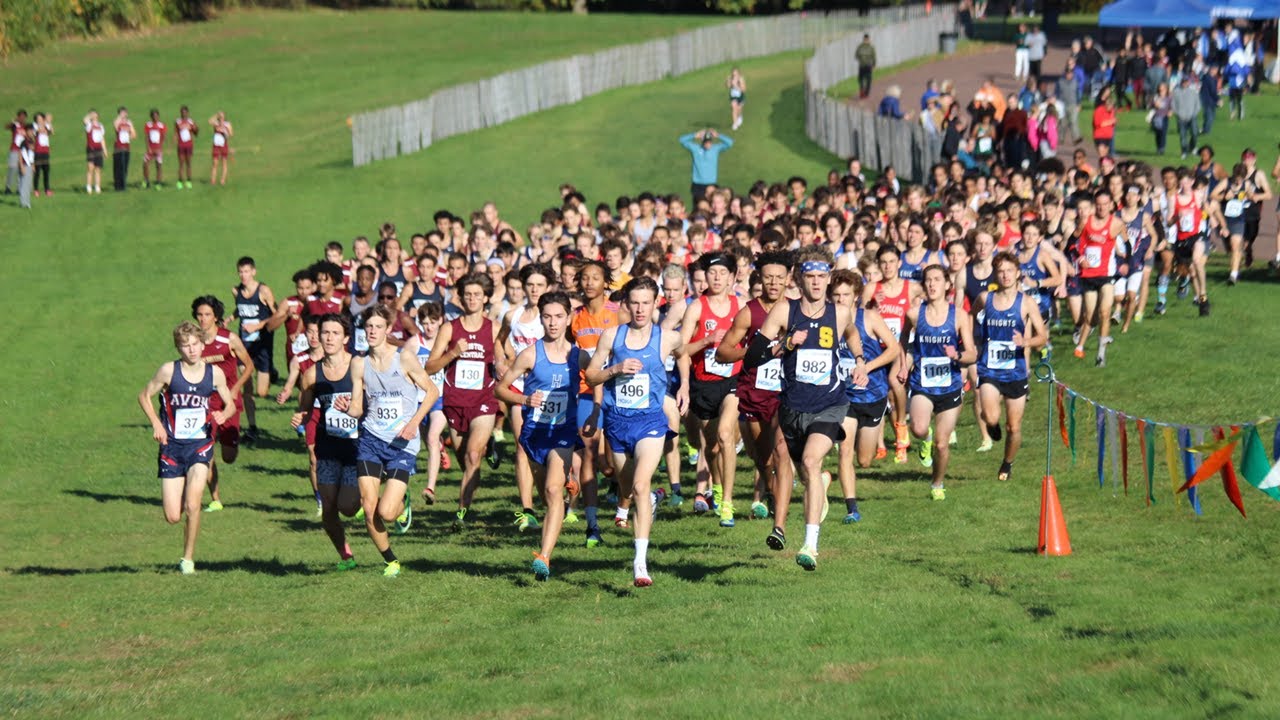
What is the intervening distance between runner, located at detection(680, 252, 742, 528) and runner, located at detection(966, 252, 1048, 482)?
8.85 feet

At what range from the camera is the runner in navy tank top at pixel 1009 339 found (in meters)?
15.8

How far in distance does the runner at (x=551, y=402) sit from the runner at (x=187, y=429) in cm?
266

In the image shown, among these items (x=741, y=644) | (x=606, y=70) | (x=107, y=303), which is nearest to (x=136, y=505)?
(x=741, y=644)

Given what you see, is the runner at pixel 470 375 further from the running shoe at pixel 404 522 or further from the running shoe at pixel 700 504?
the running shoe at pixel 700 504

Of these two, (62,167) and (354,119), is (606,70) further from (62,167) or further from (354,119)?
(62,167)

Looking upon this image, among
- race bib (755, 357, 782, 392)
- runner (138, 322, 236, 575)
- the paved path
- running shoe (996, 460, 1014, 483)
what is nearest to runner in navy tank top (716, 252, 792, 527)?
race bib (755, 357, 782, 392)

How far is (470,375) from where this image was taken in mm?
15711

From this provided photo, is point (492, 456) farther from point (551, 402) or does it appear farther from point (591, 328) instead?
point (551, 402)

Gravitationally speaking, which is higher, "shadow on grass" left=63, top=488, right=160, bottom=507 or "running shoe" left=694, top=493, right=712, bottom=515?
"running shoe" left=694, top=493, right=712, bottom=515

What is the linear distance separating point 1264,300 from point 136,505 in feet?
55.2

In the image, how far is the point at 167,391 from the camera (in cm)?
1417

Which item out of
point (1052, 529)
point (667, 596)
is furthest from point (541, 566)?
point (1052, 529)

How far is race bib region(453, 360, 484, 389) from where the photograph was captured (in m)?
15.7

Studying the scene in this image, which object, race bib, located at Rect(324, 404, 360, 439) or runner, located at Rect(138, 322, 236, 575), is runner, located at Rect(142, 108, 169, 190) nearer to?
runner, located at Rect(138, 322, 236, 575)
